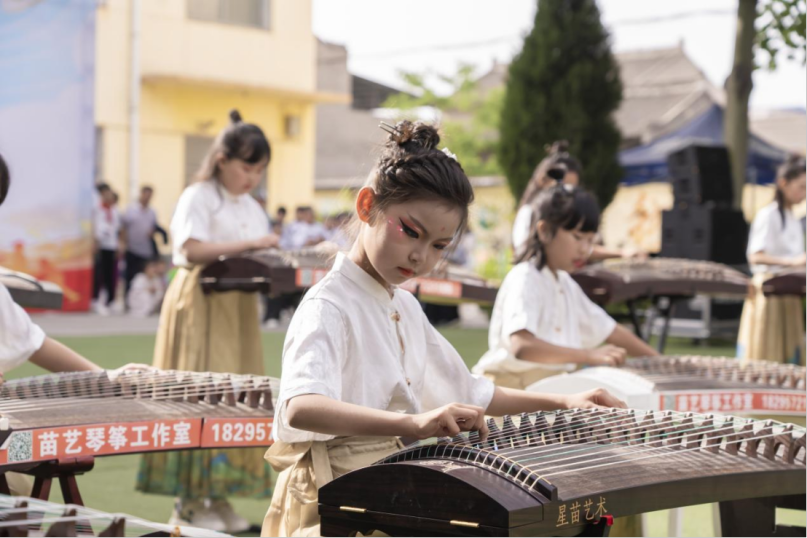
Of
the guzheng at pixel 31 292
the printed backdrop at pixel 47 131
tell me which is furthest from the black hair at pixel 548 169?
the printed backdrop at pixel 47 131

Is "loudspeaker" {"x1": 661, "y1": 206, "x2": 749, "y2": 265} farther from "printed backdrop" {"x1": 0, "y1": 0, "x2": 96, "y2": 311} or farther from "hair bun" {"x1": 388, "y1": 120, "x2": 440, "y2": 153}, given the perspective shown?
"hair bun" {"x1": 388, "y1": 120, "x2": 440, "y2": 153}

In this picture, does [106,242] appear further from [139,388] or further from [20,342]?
[139,388]

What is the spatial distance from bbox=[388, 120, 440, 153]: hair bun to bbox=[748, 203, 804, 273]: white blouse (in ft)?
16.3

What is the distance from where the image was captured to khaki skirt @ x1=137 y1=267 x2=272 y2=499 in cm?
425

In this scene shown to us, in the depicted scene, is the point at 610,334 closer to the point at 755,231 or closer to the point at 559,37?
the point at 755,231

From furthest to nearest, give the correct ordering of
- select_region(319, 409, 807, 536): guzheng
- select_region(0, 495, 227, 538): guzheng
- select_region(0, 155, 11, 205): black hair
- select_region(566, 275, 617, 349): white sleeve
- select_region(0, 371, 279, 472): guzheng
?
select_region(566, 275, 617, 349): white sleeve, select_region(0, 155, 11, 205): black hair, select_region(0, 371, 279, 472): guzheng, select_region(319, 409, 807, 536): guzheng, select_region(0, 495, 227, 538): guzheng

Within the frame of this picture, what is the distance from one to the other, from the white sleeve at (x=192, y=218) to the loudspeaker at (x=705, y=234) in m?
7.10

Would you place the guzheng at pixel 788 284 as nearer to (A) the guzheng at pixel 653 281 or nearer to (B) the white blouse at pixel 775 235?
(A) the guzheng at pixel 653 281

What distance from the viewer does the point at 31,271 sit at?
955 centimetres

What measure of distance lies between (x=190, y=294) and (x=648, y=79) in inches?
1074

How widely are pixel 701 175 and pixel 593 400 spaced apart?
28.3 feet

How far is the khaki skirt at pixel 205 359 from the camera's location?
4.25m

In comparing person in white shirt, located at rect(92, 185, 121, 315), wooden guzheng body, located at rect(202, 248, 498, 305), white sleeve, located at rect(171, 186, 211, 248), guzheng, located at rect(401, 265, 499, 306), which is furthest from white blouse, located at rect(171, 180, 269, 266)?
person in white shirt, located at rect(92, 185, 121, 315)

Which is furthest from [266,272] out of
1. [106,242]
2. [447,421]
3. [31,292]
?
[106,242]
